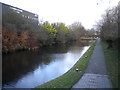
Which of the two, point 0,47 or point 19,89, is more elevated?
point 0,47

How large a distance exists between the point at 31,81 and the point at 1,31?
16.9 meters

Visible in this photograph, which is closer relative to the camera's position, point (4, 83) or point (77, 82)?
point (77, 82)

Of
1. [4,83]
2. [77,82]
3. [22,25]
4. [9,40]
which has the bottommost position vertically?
[4,83]

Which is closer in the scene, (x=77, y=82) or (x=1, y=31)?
(x=77, y=82)

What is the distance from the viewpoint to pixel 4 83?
380 inches

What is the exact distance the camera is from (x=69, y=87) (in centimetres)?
645

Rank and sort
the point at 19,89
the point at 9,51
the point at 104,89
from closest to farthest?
1. the point at 104,89
2. the point at 19,89
3. the point at 9,51

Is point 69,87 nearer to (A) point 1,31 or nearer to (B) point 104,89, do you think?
(B) point 104,89

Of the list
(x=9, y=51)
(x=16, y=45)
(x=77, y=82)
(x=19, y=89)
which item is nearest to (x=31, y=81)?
(x=19, y=89)

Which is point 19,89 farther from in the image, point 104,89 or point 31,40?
point 31,40

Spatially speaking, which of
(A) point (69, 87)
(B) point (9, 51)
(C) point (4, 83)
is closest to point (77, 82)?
(A) point (69, 87)

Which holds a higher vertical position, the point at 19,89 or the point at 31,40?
the point at 31,40

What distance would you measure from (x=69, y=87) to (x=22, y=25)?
2557 cm

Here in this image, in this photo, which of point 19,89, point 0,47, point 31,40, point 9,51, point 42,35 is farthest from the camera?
point 42,35
